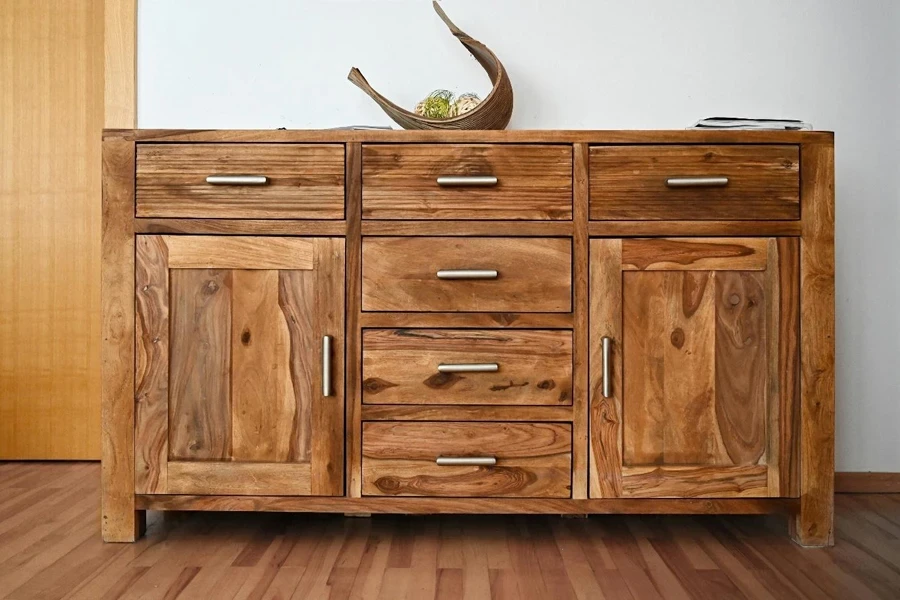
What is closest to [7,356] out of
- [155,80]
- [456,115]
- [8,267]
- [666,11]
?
[8,267]

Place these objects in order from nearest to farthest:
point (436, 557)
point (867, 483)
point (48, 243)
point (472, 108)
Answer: point (436, 557) < point (472, 108) < point (867, 483) < point (48, 243)

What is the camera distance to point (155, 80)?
6.30 feet

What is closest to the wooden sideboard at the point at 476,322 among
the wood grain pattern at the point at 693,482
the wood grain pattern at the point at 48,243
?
the wood grain pattern at the point at 693,482

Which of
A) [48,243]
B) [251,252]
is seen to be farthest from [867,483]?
[48,243]

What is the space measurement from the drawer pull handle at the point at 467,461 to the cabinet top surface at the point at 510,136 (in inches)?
26.8

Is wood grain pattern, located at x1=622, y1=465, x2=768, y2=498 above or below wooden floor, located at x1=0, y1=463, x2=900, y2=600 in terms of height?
above

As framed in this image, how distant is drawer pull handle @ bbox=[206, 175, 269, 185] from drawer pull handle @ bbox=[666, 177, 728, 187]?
0.87 m

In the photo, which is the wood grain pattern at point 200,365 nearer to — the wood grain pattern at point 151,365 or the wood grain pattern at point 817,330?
the wood grain pattern at point 151,365

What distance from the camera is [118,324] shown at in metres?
1.45

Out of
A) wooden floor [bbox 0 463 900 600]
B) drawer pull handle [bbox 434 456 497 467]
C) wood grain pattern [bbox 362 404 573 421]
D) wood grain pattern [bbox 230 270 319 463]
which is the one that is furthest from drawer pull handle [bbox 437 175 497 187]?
wooden floor [bbox 0 463 900 600]

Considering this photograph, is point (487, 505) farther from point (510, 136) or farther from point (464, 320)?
point (510, 136)

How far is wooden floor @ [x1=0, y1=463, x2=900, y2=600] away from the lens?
1.24m

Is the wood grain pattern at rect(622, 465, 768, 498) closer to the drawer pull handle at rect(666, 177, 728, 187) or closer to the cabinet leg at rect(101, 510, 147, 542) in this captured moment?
the drawer pull handle at rect(666, 177, 728, 187)

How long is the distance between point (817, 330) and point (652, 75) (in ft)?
2.86
